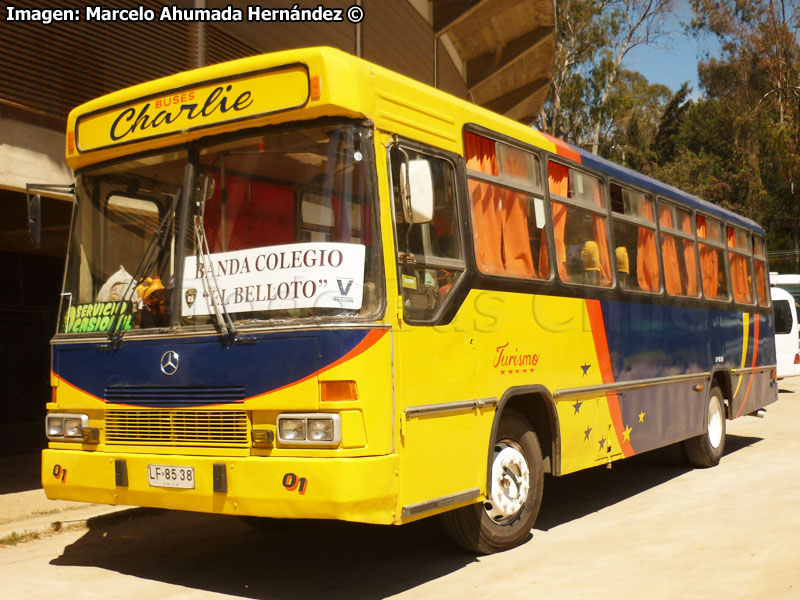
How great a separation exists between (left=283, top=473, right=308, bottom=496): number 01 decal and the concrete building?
4974mm

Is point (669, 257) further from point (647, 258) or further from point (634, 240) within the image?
point (634, 240)

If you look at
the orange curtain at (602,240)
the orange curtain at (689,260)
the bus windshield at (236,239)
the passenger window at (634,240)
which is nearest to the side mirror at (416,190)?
the bus windshield at (236,239)

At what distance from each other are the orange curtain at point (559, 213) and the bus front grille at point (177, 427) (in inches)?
121

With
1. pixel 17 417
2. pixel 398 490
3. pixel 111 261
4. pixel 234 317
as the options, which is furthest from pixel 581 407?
pixel 17 417

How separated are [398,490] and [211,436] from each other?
1147mm

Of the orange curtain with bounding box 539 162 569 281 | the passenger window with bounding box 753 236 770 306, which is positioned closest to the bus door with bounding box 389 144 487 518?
the orange curtain with bounding box 539 162 569 281

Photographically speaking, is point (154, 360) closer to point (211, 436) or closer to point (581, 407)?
point (211, 436)

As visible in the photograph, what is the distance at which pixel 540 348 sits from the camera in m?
7.24

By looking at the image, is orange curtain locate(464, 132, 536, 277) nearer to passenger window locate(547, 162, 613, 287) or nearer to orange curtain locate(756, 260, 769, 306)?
passenger window locate(547, 162, 613, 287)

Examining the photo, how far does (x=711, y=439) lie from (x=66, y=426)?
752cm

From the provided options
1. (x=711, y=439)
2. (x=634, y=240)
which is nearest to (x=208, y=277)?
(x=634, y=240)

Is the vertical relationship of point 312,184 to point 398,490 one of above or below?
above

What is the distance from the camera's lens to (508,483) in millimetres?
6812

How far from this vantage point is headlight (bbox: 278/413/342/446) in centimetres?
532
